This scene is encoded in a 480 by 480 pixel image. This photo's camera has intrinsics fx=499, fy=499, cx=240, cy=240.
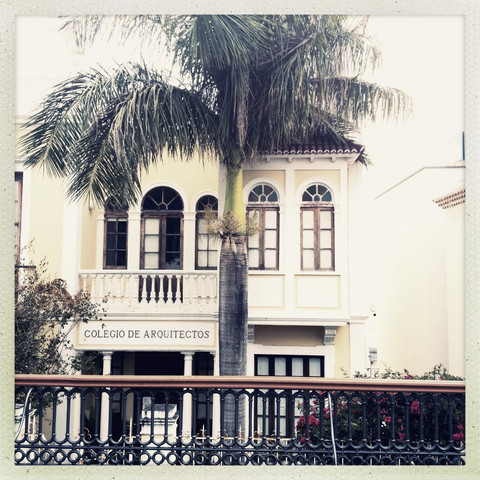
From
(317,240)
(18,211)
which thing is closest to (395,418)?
(317,240)

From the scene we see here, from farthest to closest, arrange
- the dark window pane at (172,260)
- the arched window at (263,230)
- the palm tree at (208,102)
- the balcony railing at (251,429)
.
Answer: the dark window pane at (172,260), the arched window at (263,230), the palm tree at (208,102), the balcony railing at (251,429)

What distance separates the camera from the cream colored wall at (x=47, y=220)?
4215 millimetres

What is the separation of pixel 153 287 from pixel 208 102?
1808 millimetres

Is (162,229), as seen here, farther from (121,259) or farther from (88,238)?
(88,238)

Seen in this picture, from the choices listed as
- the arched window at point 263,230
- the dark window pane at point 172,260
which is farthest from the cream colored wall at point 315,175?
the dark window pane at point 172,260

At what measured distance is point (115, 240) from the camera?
4648 mm

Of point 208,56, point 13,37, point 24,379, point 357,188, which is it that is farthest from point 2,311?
point 357,188

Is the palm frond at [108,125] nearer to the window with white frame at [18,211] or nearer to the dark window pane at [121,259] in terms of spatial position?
the window with white frame at [18,211]

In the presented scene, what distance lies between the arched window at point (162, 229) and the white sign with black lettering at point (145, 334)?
0.57 m

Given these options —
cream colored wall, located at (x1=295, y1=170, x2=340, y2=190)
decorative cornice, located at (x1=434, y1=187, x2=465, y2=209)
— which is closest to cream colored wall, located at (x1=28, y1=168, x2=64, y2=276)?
cream colored wall, located at (x1=295, y1=170, x2=340, y2=190)

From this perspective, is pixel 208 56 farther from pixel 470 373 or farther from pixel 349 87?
pixel 470 373

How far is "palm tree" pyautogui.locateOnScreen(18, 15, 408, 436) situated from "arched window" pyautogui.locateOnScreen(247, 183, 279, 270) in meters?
0.46

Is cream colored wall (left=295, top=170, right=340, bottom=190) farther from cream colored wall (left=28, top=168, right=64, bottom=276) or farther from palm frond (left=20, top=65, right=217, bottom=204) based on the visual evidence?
cream colored wall (left=28, top=168, right=64, bottom=276)

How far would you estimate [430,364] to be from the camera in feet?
13.0
